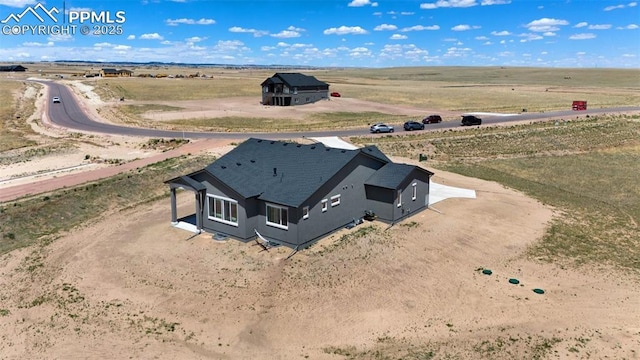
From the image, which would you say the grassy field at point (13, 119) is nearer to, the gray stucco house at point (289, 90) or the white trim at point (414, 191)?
the gray stucco house at point (289, 90)

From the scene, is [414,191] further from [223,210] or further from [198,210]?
[198,210]

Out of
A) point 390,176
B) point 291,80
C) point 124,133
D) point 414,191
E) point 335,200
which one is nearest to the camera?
point 335,200

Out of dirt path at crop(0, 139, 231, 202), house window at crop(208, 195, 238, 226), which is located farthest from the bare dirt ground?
house window at crop(208, 195, 238, 226)

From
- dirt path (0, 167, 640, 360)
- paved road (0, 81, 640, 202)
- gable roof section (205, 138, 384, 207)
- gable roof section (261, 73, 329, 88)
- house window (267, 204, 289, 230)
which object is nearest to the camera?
dirt path (0, 167, 640, 360)

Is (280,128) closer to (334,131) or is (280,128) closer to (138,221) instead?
(334,131)

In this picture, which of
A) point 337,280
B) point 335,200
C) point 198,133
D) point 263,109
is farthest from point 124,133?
point 337,280

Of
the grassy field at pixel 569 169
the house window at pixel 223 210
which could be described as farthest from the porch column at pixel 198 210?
the grassy field at pixel 569 169

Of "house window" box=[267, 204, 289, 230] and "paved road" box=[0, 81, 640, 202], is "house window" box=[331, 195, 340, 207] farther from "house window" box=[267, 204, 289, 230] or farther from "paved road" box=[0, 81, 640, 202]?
"paved road" box=[0, 81, 640, 202]
